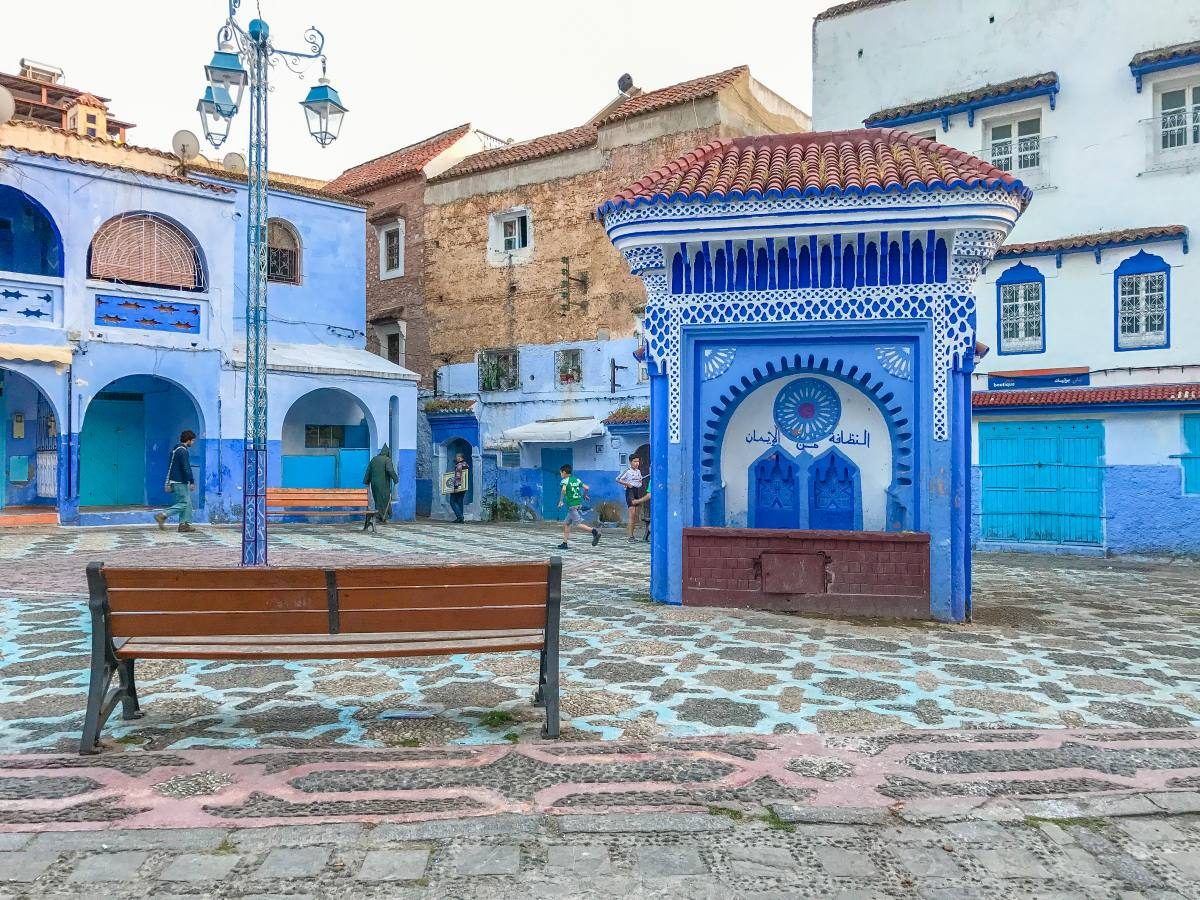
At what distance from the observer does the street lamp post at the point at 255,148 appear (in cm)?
1002

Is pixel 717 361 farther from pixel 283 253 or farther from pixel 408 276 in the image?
pixel 408 276

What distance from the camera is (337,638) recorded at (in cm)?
477

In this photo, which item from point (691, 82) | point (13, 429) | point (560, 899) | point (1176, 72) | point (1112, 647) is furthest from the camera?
point (691, 82)

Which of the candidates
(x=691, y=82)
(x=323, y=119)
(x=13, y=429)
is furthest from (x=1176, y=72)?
(x=13, y=429)

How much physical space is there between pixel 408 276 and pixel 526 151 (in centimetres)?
526

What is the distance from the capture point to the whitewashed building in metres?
14.9

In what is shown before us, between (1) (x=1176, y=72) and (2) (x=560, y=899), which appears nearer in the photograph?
(2) (x=560, y=899)

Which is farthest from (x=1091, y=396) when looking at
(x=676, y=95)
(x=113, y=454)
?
(x=113, y=454)

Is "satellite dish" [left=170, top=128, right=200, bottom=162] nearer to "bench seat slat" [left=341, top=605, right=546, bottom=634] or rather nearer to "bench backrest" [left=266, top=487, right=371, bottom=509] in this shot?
"bench backrest" [left=266, top=487, right=371, bottom=509]

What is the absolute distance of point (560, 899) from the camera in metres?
3.11

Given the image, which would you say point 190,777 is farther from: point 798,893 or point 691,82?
point 691,82

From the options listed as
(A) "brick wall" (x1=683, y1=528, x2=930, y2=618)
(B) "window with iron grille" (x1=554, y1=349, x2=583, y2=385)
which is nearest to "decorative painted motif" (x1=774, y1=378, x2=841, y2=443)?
(A) "brick wall" (x1=683, y1=528, x2=930, y2=618)

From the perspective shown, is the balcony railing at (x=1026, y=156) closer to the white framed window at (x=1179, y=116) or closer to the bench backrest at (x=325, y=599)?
the white framed window at (x=1179, y=116)

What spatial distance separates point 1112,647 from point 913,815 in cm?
438
